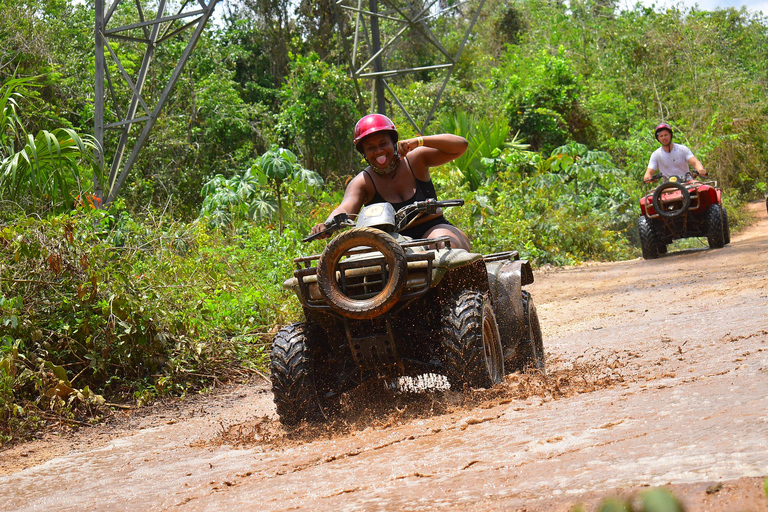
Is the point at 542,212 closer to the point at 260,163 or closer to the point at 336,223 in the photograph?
the point at 260,163

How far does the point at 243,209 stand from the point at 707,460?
971 centimetres

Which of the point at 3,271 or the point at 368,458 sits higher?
the point at 3,271

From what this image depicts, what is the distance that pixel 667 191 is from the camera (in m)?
12.4

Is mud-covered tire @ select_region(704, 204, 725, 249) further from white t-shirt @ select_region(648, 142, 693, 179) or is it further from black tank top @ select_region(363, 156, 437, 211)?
black tank top @ select_region(363, 156, 437, 211)

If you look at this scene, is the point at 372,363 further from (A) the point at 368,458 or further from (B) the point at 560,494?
(B) the point at 560,494

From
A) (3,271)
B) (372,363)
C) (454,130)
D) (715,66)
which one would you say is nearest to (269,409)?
(372,363)

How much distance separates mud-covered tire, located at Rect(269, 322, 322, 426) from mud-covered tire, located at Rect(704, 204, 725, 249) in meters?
9.52

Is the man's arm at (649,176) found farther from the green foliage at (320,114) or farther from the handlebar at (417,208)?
the green foliage at (320,114)

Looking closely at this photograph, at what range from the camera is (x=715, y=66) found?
89.3ft

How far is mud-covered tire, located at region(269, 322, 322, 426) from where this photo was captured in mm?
4379

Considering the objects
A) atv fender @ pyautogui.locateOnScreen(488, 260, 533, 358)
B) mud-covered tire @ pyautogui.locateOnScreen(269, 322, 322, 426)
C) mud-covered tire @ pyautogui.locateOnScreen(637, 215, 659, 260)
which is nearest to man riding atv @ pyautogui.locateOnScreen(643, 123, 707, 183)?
mud-covered tire @ pyautogui.locateOnScreen(637, 215, 659, 260)

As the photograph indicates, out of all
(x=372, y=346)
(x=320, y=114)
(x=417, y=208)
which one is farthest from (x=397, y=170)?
(x=320, y=114)

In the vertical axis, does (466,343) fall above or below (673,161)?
below

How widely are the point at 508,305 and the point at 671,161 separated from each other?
8.49 m
